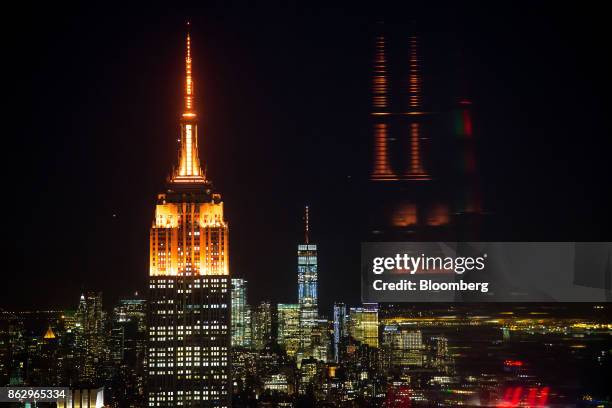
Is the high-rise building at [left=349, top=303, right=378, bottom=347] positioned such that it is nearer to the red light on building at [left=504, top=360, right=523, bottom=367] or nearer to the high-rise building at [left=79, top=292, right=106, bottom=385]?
the red light on building at [left=504, top=360, right=523, bottom=367]

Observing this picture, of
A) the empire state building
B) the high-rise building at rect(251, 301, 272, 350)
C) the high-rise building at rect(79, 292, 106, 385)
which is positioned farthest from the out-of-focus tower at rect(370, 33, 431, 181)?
the high-rise building at rect(79, 292, 106, 385)

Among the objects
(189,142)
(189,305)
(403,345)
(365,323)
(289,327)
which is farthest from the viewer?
(289,327)

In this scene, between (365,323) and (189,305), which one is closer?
(365,323)

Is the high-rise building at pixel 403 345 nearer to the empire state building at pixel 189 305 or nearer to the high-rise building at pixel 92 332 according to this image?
the empire state building at pixel 189 305

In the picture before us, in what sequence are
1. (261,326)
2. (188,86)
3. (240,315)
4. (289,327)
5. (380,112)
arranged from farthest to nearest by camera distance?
(289,327)
(261,326)
(240,315)
(188,86)
(380,112)

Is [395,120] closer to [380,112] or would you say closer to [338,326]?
[380,112]
